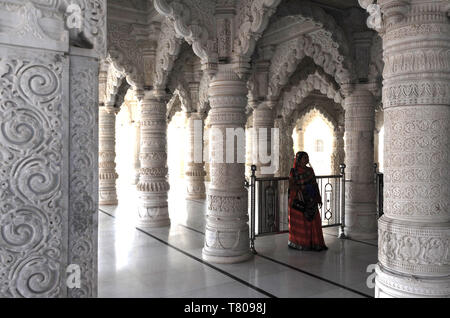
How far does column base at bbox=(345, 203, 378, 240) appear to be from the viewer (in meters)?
5.89

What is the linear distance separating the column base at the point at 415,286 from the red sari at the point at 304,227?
263 centimetres

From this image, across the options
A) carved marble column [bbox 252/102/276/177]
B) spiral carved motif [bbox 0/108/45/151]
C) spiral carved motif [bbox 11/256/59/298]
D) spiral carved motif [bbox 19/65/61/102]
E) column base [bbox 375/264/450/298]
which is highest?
carved marble column [bbox 252/102/276/177]

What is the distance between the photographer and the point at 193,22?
4680mm

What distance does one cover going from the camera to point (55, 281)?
1.58 m

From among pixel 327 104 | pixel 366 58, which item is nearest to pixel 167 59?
pixel 366 58

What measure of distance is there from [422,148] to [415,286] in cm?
86

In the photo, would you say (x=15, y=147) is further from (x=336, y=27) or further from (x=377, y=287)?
(x=336, y=27)

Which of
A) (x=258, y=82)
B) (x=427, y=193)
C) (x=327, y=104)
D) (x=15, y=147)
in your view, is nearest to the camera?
(x=15, y=147)

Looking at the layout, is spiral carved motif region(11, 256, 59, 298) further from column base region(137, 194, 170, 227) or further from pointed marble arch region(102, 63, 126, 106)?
pointed marble arch region(102, 63, 126, 106)

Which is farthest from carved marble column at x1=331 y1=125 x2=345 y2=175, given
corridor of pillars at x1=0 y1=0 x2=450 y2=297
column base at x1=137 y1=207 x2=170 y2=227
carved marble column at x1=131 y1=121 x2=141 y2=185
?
corridor of pillars at x1=0 y1=0 x2=450 y2=297

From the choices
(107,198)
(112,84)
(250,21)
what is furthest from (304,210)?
(107,198)

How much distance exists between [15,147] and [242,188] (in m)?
3.63

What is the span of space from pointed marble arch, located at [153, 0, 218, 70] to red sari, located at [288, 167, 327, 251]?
195 centimetres

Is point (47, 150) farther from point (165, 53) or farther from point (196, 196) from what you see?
point (196, 196)
